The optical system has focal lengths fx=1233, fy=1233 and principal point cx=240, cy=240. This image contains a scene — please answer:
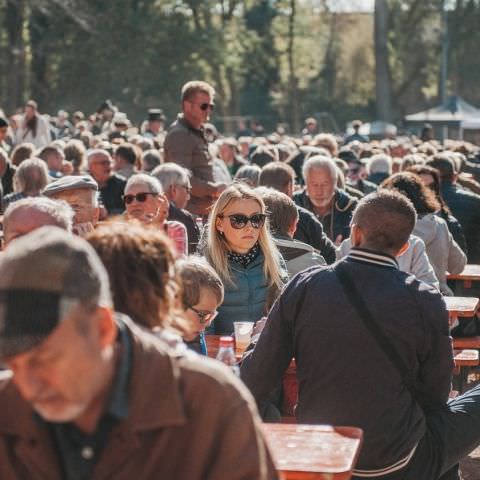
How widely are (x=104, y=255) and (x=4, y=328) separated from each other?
1.80ft

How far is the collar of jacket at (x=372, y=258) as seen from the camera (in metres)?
4.45

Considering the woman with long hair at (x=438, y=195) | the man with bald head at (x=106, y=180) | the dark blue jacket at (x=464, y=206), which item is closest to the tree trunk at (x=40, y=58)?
the man with bald head at (x=106, y=180)

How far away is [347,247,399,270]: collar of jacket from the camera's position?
4.45m

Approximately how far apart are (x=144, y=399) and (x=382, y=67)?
49448mm

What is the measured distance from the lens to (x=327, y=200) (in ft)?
29.3

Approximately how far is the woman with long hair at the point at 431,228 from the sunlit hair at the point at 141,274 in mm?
4777

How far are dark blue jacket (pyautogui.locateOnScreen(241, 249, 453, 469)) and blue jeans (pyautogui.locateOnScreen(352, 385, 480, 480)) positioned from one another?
12 centimetres

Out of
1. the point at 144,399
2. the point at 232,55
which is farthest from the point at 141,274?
the point at 232,55

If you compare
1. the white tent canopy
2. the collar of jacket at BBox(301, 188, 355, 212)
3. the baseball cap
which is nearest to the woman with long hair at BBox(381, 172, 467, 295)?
the collar of jacket at BBox(301, 188, 355, 212)

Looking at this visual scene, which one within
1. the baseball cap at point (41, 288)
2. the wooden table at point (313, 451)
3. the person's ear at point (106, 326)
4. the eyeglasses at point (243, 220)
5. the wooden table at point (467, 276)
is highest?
the baseball cap at point (41, 288)

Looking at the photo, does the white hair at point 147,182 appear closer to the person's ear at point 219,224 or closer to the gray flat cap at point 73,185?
the gray flat cap at point 73,185

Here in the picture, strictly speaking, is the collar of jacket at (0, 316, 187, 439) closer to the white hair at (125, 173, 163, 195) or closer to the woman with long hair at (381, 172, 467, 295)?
the white hair at (125, 173, 163, 195)

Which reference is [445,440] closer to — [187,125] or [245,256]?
[245,256]

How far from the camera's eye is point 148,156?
39.0ft
